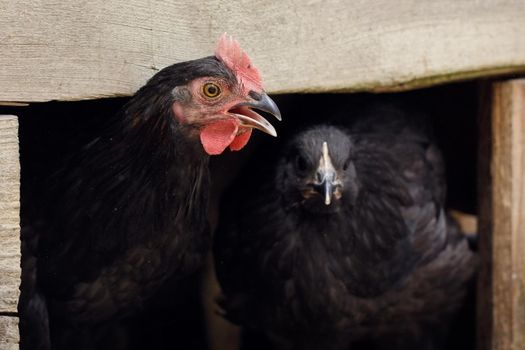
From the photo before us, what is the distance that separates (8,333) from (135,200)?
510 mm

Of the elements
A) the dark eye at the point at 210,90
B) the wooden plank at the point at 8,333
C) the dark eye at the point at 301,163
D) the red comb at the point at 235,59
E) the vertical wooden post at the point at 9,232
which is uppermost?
the red comb at the point at 235,59

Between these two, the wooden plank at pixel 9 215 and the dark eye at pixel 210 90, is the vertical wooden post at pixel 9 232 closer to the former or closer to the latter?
the wooden plank at pixel 9 215

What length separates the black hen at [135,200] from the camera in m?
2.33

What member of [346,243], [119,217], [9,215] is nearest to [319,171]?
[346,243]

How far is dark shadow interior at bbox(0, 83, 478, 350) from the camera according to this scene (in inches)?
104

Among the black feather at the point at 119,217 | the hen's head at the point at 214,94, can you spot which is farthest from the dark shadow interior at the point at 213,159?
the hen's head at the point at 214,94

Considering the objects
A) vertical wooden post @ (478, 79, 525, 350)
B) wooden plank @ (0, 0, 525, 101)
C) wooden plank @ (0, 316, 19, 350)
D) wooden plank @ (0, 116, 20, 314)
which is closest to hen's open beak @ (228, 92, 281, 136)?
wooden plank @ (0, 0, 525, 101)

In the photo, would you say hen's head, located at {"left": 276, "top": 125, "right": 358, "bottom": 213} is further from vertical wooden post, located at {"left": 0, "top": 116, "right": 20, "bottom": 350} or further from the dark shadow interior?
vertical wooden post, located at {"left": 0, "top": 116, "right": 20, "bottom": 350}

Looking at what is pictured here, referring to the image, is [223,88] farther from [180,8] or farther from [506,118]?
[506,118]

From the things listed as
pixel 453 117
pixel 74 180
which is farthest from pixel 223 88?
pixel 453 117

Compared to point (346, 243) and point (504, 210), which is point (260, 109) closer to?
point (346, 243)

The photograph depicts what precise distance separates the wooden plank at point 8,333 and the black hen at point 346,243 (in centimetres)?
109

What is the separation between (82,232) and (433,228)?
4.87 feet

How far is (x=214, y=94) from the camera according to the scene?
7.63 ft
